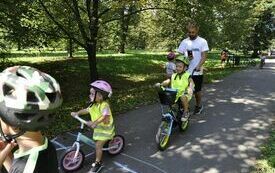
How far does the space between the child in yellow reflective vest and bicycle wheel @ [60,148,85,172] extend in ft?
0.81

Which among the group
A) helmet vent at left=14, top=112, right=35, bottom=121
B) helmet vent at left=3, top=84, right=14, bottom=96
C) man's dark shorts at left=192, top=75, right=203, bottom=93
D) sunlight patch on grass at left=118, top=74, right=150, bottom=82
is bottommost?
sunlight patch on grass at left=118, top=74, right=150, bottom=82

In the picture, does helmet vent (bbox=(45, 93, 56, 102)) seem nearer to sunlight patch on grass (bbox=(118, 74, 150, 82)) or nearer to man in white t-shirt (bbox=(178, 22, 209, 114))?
man in white t-shirt (bbox=(178, 22, 209, 114))

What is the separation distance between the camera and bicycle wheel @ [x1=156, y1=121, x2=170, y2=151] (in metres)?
7.62

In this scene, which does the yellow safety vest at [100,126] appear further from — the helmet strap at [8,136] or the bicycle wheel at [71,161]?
the helmet strap at [8,136]

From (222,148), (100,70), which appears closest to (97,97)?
(222,148)

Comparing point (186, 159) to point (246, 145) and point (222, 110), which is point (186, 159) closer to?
point (246, 145)

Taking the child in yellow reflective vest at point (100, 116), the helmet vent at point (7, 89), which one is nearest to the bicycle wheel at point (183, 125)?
the child in yellow reflective vest at point (100, 116)

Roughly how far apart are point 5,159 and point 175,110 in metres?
5.90

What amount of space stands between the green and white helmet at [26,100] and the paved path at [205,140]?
14.1 feet

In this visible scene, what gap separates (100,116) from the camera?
680 cm

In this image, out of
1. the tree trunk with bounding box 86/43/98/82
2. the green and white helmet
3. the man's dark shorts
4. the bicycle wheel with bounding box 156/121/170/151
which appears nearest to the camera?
the green and white helmet

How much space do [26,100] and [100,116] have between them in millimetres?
4294

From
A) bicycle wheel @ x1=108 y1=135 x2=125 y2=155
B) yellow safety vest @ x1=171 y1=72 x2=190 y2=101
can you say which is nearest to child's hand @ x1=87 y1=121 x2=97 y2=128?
bicycle wheel @ x1=108 y1=135 x2=125 y2=155

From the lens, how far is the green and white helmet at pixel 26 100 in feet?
8.27
